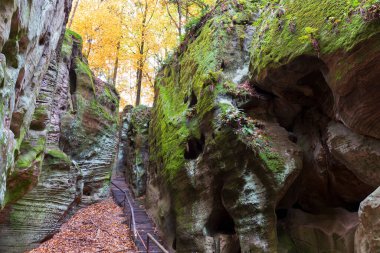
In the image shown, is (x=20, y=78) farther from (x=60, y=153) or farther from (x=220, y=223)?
(x=220, y=223)

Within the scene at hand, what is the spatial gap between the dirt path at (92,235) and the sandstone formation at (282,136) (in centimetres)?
200

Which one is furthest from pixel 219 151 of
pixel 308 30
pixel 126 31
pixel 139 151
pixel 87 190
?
pixel 126 31

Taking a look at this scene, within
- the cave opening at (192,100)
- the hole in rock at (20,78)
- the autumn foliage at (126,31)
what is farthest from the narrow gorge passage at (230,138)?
the autumn foliage at (126,31)

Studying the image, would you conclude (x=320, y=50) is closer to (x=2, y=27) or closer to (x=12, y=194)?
(x=2, y=27)

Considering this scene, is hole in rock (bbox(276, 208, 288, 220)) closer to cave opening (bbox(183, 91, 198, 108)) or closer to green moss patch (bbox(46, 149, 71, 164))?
cave opening (bbox(183, 91, 198, 108))

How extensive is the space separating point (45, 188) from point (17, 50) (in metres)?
6.70

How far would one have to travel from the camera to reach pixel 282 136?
9.23m

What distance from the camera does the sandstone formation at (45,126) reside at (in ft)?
16.1

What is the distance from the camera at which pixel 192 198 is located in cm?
1041

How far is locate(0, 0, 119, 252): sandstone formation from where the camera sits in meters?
4.89

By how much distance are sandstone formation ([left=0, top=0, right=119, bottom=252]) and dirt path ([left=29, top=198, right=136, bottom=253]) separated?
49cm

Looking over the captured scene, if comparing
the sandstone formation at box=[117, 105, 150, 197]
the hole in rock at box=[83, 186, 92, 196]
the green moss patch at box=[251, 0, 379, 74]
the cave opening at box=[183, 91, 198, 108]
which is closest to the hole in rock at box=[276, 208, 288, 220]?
the green moss patch at box=[251, 0, 379, 74]

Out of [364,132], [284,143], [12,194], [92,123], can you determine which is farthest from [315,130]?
[92,123]

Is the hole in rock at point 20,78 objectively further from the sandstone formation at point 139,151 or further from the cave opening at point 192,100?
the sandstone formation at point 139,151
